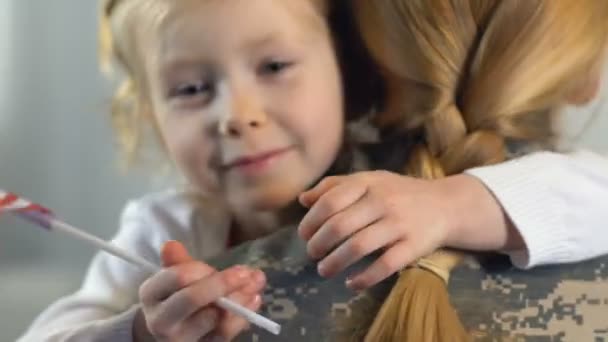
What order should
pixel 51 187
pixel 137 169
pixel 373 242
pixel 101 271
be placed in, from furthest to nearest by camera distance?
1. pixel 51 187
2. pixel 137 169
3. pixel 101 271
4. pixel 373 242

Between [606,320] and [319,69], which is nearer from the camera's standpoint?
[606,320]

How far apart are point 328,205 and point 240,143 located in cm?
13

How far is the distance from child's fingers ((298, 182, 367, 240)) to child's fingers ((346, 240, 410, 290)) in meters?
0.04

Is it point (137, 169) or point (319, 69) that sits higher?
point (319, 69)

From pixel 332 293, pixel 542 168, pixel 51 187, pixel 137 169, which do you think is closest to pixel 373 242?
pixel 332 293

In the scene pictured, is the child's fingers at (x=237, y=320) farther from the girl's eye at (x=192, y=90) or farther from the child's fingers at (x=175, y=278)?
the girl's eye at (x=192, y=90)

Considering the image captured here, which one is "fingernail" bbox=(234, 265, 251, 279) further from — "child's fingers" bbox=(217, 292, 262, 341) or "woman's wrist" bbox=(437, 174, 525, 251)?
"woman's wrist" bbox=(437, 174, 525, 251)

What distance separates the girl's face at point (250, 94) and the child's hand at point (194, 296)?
0.12m

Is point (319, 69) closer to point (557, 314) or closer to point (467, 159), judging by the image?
point (467, 159)

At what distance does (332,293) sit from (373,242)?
0.04 m

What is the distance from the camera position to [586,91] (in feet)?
2.30

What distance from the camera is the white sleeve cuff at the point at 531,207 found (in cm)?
62

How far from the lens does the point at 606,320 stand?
599 millimetres

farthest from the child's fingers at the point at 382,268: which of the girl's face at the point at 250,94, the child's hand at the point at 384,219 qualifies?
the girl's face at the point at 250,94
